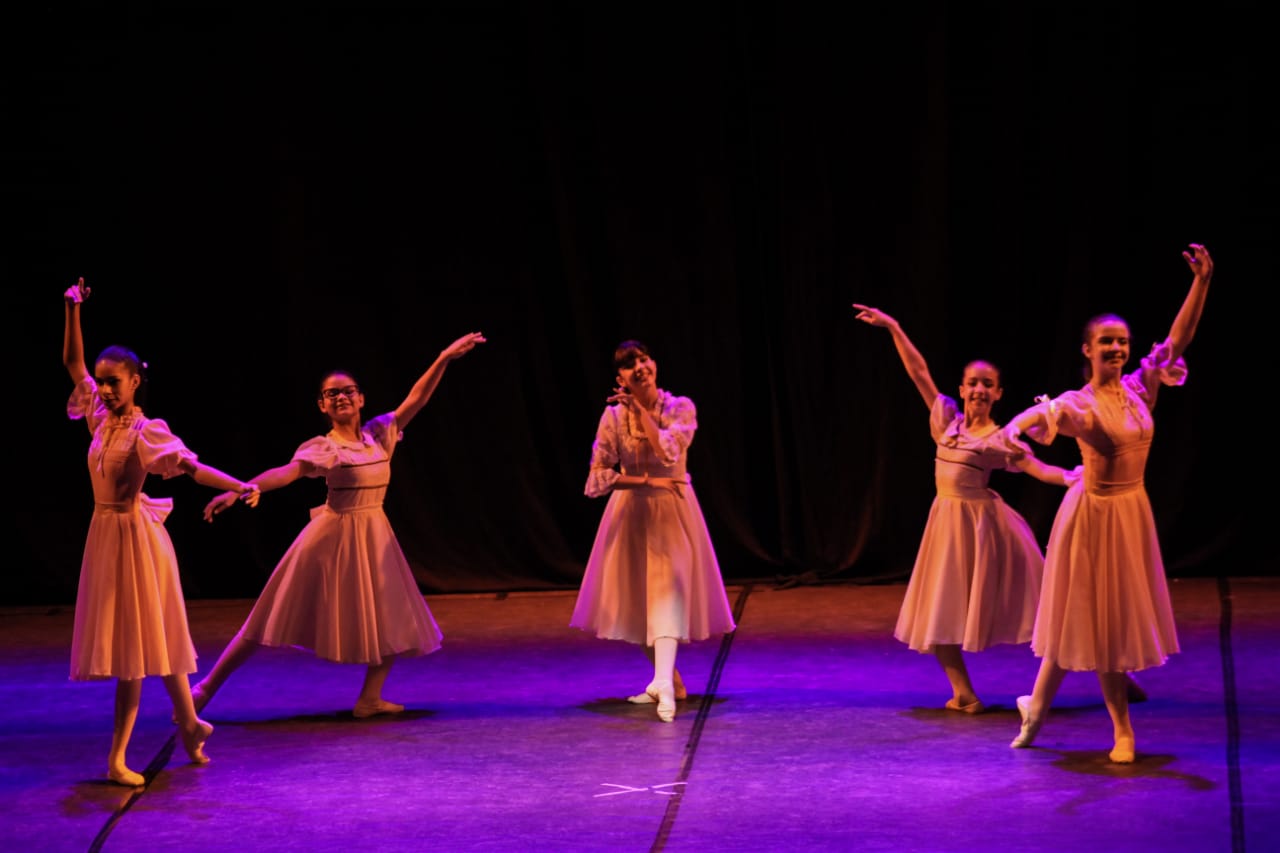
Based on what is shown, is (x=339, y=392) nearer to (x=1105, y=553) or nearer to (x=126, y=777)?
(x=126, y=777)

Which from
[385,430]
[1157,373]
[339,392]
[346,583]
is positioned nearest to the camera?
[1157,373]

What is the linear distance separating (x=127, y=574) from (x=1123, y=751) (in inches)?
118

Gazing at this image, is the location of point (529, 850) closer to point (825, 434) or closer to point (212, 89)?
point (825, 434)

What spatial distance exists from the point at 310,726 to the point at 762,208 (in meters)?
3.60

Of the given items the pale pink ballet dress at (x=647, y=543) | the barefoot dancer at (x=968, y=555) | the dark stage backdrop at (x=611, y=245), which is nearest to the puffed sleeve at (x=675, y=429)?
the pale pink ballet dress at (x=647, y=543)

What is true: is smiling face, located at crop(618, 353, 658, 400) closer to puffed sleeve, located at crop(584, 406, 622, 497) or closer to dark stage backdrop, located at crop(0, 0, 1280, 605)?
puffed sleeve, located at crop(584, 406, 622, 497)

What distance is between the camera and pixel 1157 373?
5164mm

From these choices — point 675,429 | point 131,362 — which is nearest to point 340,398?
point 131,362

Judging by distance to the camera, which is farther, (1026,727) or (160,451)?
(1026,727)

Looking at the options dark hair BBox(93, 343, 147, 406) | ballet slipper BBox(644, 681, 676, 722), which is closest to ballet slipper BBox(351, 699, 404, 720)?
ballet slipper BBox(644, 681, 676, 722)

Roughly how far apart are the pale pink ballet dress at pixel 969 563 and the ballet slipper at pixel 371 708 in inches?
70.2

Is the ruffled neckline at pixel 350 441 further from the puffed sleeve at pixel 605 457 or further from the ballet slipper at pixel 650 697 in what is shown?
the ballet slipper at pixel 650 697

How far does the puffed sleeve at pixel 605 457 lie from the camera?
5.89 metres

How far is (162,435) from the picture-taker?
506 centimetres
